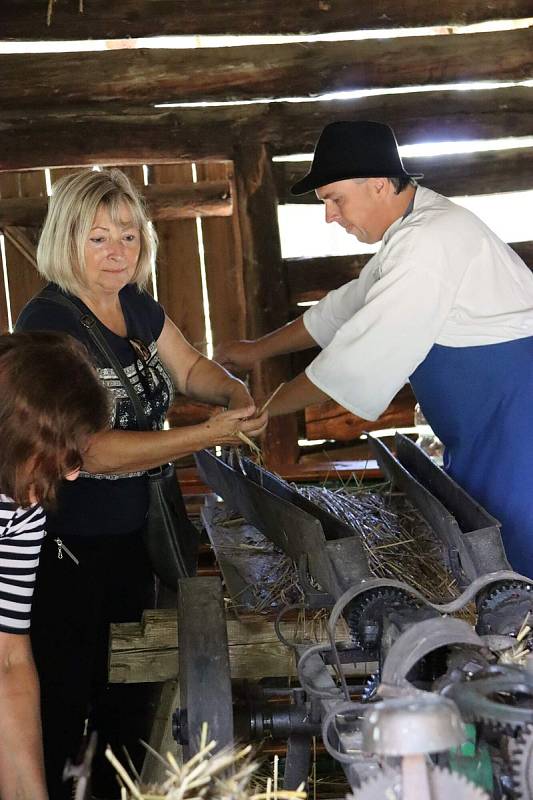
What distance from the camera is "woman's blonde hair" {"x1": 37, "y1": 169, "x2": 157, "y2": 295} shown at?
3434 millimetres

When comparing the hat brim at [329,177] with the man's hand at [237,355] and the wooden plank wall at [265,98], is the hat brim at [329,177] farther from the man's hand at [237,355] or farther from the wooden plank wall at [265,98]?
the wooden plank wall at [265,98]

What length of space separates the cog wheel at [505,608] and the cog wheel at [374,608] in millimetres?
150

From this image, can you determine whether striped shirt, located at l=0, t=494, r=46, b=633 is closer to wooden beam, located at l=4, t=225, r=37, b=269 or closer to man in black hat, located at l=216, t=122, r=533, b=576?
man in black hat, located at l=216, t=122, r=533, b=576

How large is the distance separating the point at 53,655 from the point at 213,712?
956 mm

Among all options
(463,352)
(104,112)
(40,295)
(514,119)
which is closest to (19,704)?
(40,295)

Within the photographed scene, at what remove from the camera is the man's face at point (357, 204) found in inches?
140

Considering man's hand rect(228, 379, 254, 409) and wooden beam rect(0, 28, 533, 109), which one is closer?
man's hand rect(228, 379, 254, 409)

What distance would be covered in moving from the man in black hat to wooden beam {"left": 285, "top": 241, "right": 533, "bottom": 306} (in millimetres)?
3537

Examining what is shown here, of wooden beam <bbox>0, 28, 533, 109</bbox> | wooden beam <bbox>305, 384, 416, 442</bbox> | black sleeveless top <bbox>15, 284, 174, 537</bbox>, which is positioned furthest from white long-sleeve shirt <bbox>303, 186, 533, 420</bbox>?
wooden beam <bbox>305, 384, 416, 442</bbox>

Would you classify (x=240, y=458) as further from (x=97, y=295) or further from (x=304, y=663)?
(x=304, y=663)

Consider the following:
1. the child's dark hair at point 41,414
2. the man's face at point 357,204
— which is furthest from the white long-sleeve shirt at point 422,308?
the child's dark hair at point 41,414

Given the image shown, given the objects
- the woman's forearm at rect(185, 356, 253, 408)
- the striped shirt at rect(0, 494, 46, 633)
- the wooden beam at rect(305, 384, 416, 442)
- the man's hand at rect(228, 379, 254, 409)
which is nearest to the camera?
the striped shirt at rect(0, 494, 46, 633)

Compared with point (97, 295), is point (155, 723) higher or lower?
lower

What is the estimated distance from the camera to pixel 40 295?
3.47 meters
